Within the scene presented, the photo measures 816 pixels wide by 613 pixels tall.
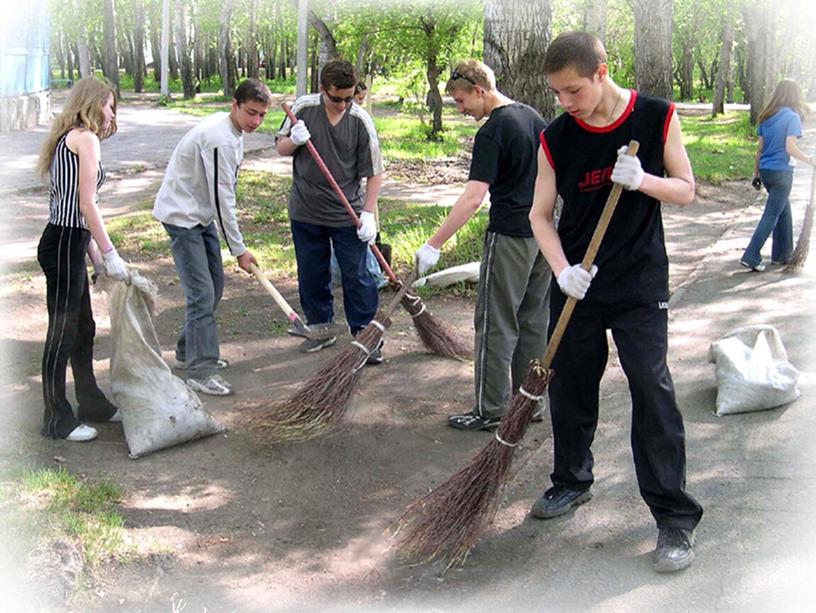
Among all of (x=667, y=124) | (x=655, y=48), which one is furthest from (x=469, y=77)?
(x=655, y=48)

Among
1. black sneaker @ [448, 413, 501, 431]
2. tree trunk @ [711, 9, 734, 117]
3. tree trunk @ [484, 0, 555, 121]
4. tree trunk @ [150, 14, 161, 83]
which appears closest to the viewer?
black sneaker @ [448, 413, 501, 431]

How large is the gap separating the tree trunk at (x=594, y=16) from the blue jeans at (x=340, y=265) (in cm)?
2064

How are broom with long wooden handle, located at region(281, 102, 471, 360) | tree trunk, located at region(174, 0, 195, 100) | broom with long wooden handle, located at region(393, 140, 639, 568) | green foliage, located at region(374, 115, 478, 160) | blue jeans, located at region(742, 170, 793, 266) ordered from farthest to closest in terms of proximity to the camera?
tree trunk, located at region(174, 0, 195, 100) < green foliage, located at region(374, 115, 478, 160) < blue jeans, located at region(742, 170, 793, 266) < broom with long wooden handle, located at region(281, 102, 471, 360) < broom with long wooden handle, located at region(393, 140, 639, 568)

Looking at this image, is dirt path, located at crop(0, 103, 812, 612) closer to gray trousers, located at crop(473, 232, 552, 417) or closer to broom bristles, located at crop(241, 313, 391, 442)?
broom bristles, located at crop(241, 313, 391, 442)

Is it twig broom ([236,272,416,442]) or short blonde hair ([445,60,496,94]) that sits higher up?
short blonde hair ([445,60,496,94])

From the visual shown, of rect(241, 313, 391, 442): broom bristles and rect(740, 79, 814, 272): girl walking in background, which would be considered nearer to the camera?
rect(241, 313, 391, 442): broom bristles

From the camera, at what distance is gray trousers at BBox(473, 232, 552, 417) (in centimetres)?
474

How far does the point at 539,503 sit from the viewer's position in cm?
397

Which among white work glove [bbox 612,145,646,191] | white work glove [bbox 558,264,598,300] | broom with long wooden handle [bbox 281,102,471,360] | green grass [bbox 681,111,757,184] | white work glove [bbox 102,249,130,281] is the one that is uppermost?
white work glove [bbox 612,145,646,191]

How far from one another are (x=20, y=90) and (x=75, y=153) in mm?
15416

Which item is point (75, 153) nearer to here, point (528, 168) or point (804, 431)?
point (528, 168)

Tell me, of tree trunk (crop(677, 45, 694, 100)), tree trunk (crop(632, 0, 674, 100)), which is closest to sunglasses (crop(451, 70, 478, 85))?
tree trunk (crop(632, 0, 674, 100))

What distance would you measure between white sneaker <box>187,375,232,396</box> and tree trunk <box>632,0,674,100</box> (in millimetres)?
11001

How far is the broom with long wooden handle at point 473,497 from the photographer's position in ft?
12.0
